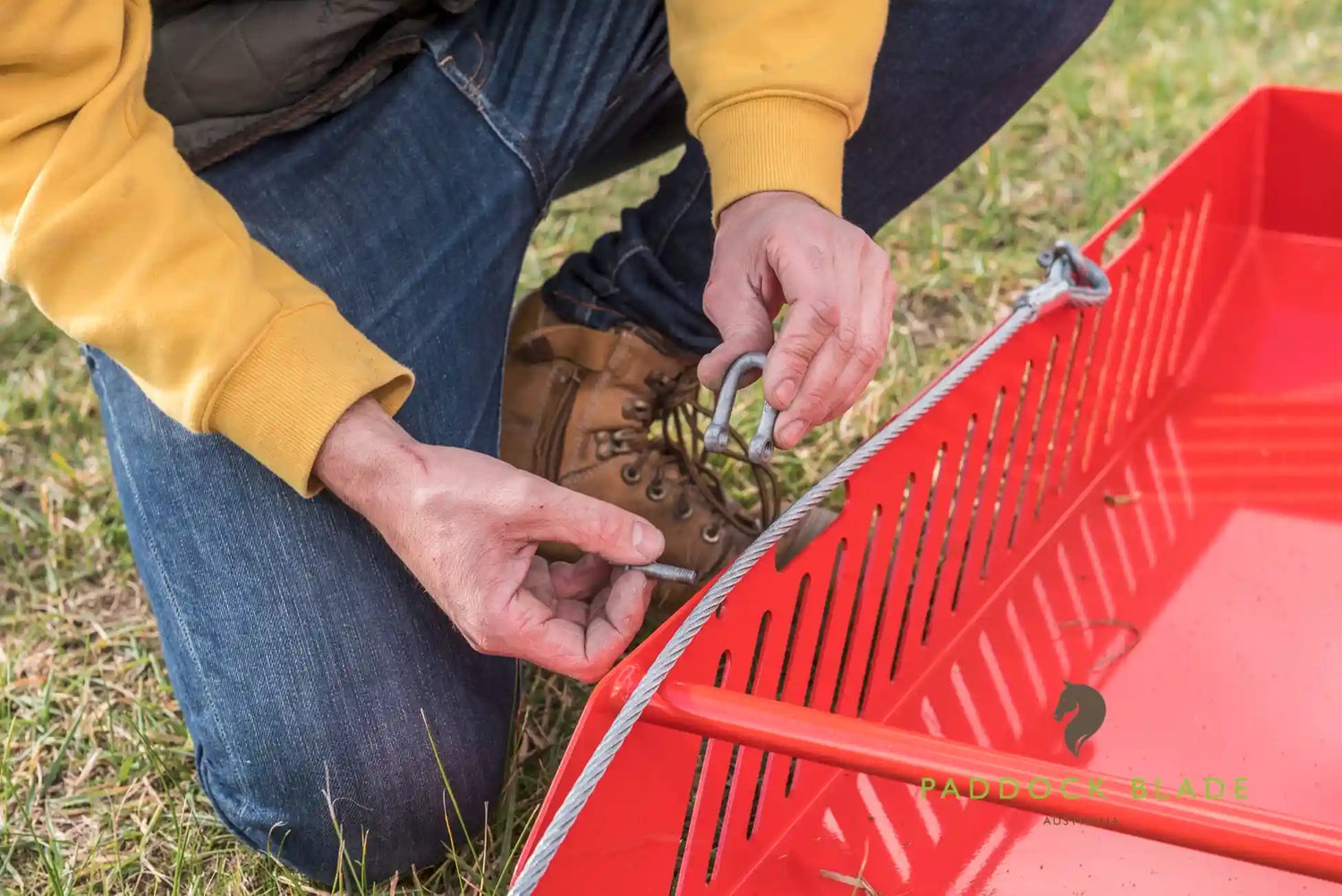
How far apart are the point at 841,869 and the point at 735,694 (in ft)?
0.80

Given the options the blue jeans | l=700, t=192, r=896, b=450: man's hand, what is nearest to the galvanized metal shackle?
l=700, t=192, r=896, b=450: man's hand

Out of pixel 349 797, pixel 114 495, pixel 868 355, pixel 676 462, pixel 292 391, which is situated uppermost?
pixel 868 355

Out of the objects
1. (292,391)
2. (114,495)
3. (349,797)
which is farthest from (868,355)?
(114,495)

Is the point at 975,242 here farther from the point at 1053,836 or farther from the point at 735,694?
the point at 735,694

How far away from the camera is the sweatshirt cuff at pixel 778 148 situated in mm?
846

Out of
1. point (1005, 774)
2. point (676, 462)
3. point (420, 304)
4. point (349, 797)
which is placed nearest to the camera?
point (1005, 774)

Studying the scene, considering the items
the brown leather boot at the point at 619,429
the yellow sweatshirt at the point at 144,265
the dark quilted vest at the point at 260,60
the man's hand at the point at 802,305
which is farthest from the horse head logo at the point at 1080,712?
the dark quilted vest at the point at 260,60

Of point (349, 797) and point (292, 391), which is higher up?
point (292, 391)

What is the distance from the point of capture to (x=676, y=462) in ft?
3.56

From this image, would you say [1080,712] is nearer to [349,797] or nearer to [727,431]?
[727,431]

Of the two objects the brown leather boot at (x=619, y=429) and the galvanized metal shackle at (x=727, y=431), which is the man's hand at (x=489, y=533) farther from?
the brown leather boot at (x=619, y=429)

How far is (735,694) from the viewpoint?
26.2 inches

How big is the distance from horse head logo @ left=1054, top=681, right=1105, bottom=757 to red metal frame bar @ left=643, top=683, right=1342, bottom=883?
33cm

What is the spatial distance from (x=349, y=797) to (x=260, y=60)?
505 millimetres
